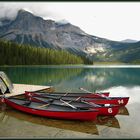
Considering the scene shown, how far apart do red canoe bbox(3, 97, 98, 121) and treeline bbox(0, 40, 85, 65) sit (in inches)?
3615

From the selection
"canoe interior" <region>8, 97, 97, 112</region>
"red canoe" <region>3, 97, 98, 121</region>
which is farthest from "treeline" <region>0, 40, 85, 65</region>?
"red canoe" <region>3, 97, 98, 121</region>

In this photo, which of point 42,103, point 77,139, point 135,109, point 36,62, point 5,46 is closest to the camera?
point 77,139

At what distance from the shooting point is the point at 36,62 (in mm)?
129250

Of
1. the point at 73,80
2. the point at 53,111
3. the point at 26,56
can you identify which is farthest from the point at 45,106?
the point at 26,56

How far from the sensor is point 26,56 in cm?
12331

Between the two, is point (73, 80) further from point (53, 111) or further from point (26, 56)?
point (26, 56)

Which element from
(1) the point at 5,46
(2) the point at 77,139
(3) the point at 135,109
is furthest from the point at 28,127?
(1) the point at 5,46

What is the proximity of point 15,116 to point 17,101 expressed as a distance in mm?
2082

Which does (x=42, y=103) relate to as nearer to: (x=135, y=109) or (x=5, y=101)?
(x=5, y=101)

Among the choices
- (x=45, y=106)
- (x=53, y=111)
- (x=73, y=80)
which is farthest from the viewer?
(x=73, y=80)

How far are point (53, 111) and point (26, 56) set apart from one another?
358ft

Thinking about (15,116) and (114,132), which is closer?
(114,132)

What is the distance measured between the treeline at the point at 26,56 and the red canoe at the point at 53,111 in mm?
91811

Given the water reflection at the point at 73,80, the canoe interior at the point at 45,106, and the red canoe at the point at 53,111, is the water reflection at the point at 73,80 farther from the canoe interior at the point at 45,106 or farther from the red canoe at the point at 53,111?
the red canoe at the point at 53,111
